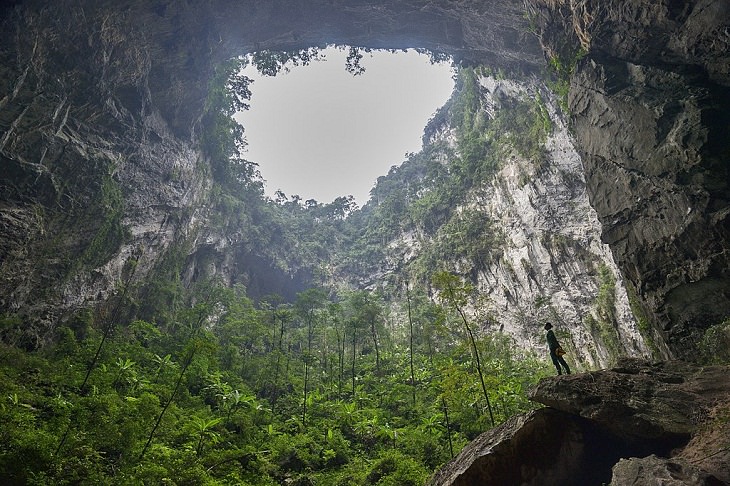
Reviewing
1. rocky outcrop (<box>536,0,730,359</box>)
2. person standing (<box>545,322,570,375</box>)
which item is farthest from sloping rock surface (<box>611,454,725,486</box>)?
rocky outcrop (<box>536,0,730,359</box>)

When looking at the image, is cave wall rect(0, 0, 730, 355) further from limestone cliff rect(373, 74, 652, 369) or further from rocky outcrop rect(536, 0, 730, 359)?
limestone cliff rect(373, 74, 652, 369)

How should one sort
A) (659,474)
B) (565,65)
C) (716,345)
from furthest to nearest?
(565,65) < (716,345) < (659,474)

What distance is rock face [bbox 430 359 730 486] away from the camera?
19.7 ft

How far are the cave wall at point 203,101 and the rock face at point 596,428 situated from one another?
486cm

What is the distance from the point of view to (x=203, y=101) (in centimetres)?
2491

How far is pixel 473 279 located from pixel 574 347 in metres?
8.80

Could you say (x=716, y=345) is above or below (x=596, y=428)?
Answer: above

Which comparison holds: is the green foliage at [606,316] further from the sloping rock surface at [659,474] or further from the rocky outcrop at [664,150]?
the sloping rock surface at [659,474]

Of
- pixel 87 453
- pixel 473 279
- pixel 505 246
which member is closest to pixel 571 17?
pixel 505 246

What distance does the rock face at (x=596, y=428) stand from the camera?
6.00m

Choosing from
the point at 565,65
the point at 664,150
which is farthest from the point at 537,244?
the point at 664,150

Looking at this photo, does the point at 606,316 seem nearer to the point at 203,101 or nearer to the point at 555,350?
the point at 555,350

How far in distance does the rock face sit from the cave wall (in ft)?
15.9

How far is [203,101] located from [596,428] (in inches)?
1040
